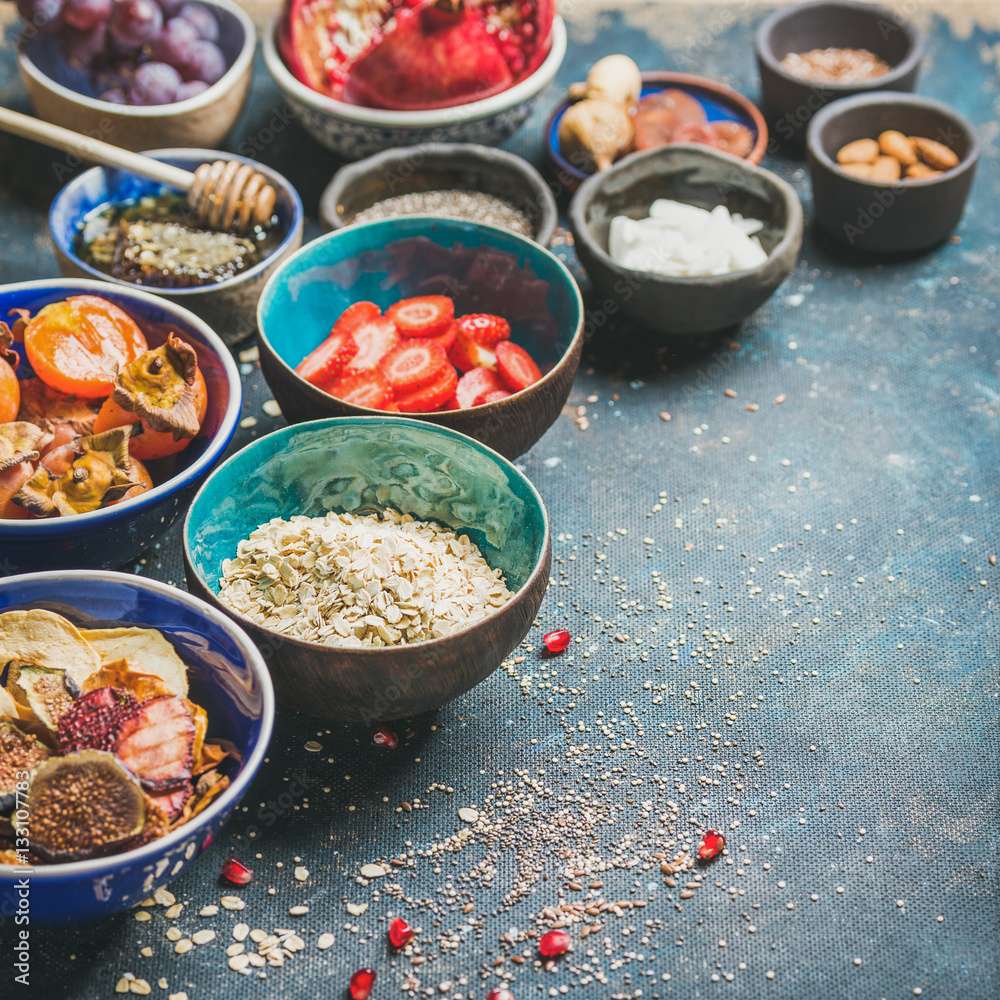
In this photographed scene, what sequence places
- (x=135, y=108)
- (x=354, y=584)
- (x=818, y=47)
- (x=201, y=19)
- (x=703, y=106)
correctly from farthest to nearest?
(x=818, y=47) → (x=703, y=106) → (x=201, y=19) → (x=135, y=108) → (x=354, y=584)

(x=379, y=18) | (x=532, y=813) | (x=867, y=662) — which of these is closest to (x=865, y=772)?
(x=867, y=662)

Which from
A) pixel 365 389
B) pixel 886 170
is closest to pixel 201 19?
pixel 365 389

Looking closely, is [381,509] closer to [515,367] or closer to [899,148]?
[515,367]

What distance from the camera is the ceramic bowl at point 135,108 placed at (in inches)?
67.8

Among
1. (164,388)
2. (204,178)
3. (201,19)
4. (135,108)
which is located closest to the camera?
(164,388)

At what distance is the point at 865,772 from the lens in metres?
1.13

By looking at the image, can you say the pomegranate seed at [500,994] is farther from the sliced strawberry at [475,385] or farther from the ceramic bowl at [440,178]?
the ceramic bowl at [440,178]

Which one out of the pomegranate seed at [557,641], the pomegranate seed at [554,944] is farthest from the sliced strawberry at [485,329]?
the pomegranate seed at [554,944]

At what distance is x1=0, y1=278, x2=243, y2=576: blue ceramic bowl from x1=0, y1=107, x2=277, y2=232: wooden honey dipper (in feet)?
1.29

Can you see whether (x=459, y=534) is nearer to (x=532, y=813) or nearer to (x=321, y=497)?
(x=321, y=497)

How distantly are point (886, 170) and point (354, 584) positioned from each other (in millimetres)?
1293

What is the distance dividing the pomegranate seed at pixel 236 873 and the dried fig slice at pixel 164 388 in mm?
485

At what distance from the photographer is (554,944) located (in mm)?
977

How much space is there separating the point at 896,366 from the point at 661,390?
39 cm
